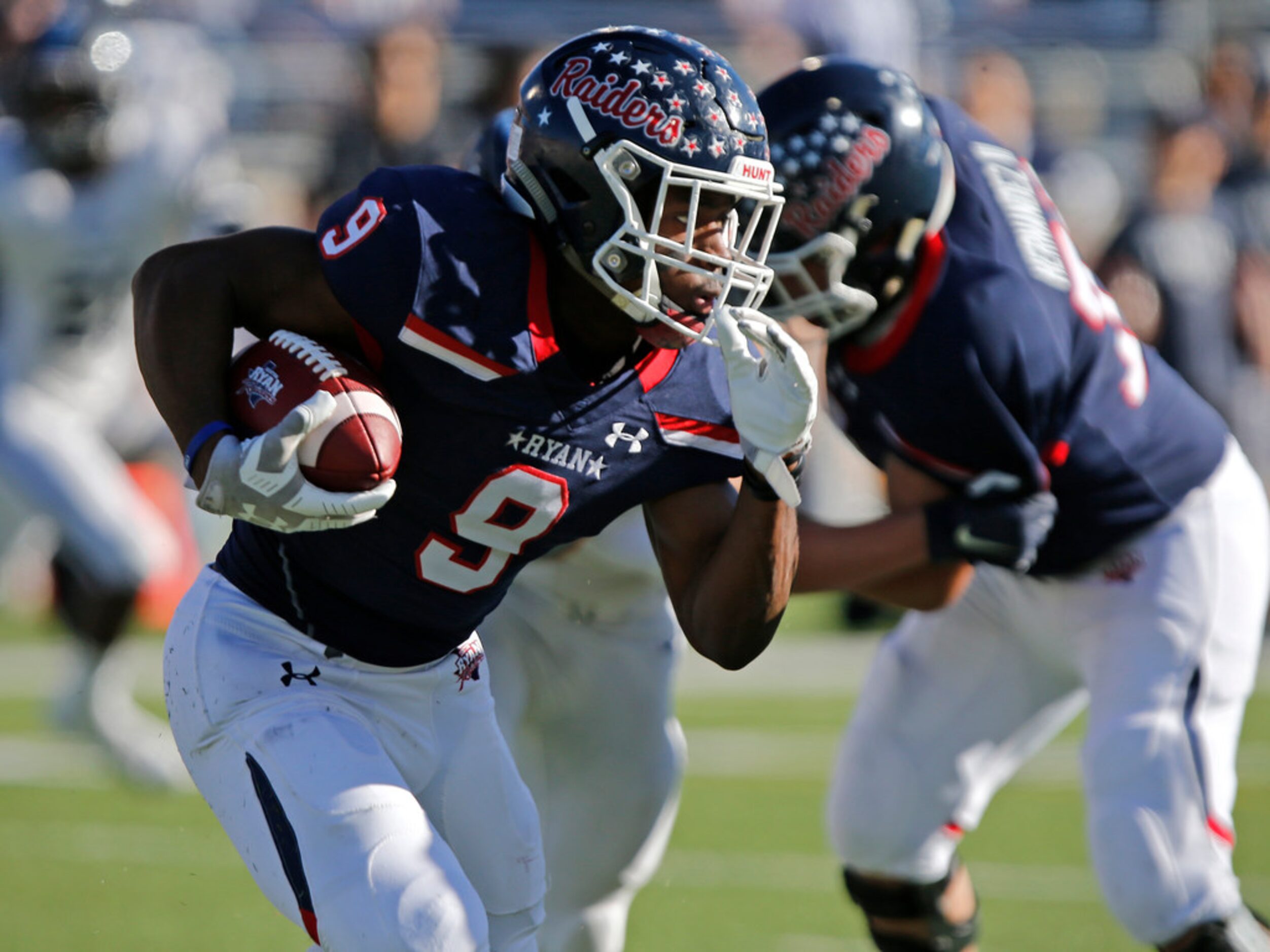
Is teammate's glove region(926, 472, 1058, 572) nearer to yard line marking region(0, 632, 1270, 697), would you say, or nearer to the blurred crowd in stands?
yard line marking region(0, 632, 1270, 697)

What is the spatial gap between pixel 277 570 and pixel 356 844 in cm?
49

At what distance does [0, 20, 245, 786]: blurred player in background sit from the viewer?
6102 millimetres

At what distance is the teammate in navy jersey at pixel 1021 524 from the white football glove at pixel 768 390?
0.79 m

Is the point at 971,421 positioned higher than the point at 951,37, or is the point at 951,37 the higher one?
the point at 971,421

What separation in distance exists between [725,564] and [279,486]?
681 millimetres

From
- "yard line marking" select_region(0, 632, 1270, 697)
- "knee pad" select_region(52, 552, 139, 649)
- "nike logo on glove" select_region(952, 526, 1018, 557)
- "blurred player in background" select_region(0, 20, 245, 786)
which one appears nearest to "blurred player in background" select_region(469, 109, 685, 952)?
"nike logo on glove" select_region(952, 526, 1018, 557)

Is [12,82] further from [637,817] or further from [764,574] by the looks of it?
[764,574]

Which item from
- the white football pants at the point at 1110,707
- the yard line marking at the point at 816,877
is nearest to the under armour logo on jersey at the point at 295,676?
the white football pants at the point at 1110,707

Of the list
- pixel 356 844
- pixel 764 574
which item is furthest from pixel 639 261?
pixel 356 844

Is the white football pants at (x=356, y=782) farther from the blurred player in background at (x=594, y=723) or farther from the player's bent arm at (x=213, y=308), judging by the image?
the blurred player in background at (x=594, y=723)

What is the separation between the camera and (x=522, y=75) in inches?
280

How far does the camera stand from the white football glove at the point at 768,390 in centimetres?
253

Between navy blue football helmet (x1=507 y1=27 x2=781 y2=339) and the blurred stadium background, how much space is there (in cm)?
201

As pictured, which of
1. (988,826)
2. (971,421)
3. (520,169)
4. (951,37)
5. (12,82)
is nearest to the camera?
(520,169)
